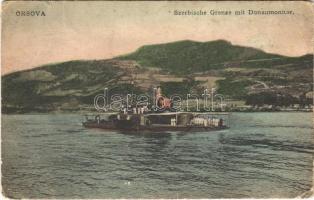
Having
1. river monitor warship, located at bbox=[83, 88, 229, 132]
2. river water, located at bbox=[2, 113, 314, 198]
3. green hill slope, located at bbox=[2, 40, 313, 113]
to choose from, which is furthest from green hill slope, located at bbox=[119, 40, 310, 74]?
river water, located at bbox=[2, 113, 314, 198]

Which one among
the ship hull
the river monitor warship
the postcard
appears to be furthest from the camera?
the ship hull

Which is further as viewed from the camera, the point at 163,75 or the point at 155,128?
the point at 155,128

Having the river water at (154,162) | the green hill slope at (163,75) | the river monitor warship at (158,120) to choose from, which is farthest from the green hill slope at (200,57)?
the river water at (154,162)

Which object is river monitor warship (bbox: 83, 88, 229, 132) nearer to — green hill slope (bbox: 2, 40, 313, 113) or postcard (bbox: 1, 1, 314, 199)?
postcard (bbox: 1, 1, 314, 199)

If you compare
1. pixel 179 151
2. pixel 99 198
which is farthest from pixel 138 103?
pixel 99 198

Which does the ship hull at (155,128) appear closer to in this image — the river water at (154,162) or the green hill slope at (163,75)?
the river water at (154,162)

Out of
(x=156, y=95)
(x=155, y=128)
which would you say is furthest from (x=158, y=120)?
(x=156, y=95)

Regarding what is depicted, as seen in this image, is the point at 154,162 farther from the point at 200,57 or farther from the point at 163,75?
the point at 200,57

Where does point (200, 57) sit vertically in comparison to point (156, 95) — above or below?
above
